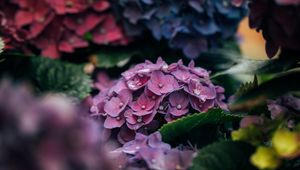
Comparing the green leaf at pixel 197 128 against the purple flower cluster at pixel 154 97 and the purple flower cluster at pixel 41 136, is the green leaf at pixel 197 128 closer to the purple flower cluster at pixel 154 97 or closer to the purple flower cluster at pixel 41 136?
the purple flower cluster at pixel 154 97

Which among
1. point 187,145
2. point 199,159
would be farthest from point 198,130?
point 199,159

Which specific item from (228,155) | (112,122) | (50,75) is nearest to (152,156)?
(228,155)

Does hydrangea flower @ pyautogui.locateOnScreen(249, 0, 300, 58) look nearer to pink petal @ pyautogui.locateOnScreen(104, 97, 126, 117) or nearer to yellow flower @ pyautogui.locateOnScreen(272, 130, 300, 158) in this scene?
yellow flower @ pyautogui.locateOnScreen(272, 130, 300, 158)

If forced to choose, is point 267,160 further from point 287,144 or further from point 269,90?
point 269,90

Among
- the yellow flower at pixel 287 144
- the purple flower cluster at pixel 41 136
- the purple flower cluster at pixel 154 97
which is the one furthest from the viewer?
the purple flower cluster at pixel 154 97

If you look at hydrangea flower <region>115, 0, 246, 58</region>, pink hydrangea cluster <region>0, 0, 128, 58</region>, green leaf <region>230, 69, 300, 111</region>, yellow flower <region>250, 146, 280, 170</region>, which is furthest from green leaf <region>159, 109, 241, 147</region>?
pink hydrangea cluster <region>0, 0, 128, 58</region>

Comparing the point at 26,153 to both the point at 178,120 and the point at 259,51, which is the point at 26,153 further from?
the point at 259,51

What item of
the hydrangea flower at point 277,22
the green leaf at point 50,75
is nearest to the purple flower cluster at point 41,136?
the hydrangea flower at point 277,22
